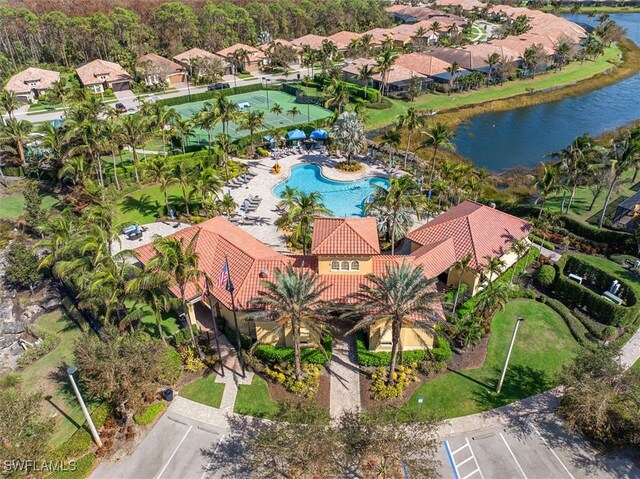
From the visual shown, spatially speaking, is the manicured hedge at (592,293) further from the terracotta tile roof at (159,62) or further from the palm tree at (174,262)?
the terracotta tile roof at (159,62)

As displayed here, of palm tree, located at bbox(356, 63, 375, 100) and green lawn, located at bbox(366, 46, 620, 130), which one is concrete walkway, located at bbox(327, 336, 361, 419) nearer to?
green lawn, located at bbox(366, 46, 620, 130)

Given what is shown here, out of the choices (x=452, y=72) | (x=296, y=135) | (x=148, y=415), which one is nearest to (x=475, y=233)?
(x=148, y=415)

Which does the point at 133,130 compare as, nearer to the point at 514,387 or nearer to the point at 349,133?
the point at 349,133

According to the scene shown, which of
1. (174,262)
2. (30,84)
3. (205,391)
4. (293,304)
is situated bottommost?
(205,391)

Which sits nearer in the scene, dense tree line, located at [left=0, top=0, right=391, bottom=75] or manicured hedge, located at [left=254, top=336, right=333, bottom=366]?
manicured hedge, located at [left=254, top=336, right=333, bottom=366]

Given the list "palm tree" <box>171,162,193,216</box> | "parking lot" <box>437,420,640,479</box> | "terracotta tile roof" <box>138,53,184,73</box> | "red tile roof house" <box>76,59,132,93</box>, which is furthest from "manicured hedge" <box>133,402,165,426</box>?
"terracotta tile roof" <box>138,53,184,73</box>

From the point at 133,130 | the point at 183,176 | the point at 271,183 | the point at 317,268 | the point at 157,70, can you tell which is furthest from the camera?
the point at 157,70

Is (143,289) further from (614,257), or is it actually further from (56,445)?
(614,257)
